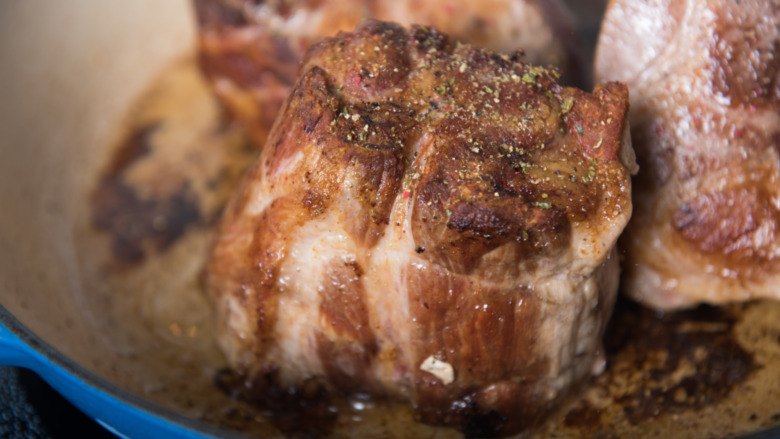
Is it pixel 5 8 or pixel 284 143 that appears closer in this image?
pixel 284 143

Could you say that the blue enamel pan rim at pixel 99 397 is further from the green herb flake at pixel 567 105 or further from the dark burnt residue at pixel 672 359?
the green herb flake at pixel 567 105

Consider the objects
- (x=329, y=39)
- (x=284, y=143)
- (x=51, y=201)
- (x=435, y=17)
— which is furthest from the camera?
(x=51, y=201)

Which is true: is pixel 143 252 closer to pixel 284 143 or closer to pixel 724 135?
pixel 284 143

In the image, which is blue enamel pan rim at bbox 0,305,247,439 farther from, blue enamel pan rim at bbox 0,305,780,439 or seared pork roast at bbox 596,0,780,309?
seared pork roast at bbox 596,0,780,309

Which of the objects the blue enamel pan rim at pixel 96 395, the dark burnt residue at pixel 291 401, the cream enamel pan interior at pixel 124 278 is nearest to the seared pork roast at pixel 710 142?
the cream enamel pan interior at pixel 124 278

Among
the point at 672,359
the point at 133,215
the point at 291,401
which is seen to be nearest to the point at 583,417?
the point at 672,359

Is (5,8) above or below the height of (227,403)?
Answer: above

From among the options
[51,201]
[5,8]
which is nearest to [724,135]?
[51,201]
